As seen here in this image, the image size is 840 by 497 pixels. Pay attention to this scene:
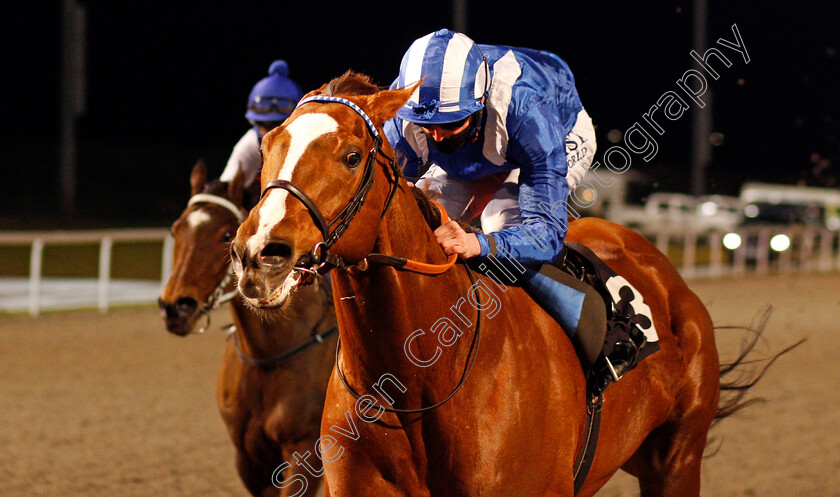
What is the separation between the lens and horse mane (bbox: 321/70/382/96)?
2.06m

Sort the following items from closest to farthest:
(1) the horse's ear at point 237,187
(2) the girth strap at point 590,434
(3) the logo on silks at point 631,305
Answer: (2) the girth strap at point 590,434
(3) the logo on silks at point 631,305
(1) the horse's ear at point 237,187

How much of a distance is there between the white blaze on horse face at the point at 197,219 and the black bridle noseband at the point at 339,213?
1.89 metres

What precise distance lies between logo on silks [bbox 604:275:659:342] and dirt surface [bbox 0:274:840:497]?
139 centimetres

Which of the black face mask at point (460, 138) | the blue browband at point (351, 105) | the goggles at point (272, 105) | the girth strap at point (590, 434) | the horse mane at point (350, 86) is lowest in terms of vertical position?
the girth strap at point (590, 434)

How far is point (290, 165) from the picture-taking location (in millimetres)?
1793

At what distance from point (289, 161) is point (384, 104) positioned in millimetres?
336

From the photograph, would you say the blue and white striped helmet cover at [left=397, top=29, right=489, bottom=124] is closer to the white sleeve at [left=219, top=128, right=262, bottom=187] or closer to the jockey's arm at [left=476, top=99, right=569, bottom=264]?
the jockey's arm at [left=476, top=99, right=569, bottom=264]

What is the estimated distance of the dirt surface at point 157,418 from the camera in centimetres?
435

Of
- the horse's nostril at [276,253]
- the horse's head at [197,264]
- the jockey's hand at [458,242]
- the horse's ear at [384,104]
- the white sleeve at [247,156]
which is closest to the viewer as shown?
the horse's nostril at [276,253]

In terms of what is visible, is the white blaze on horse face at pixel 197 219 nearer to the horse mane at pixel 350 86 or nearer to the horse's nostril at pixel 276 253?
the horse mane at pixel 350 86

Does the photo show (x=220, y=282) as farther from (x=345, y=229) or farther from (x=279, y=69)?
(x=345, y=229)

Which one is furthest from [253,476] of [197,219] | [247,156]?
[247,156]

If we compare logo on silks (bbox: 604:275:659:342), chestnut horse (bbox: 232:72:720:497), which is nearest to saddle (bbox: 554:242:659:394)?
logo on silks (bbox: 604:275:659:342)

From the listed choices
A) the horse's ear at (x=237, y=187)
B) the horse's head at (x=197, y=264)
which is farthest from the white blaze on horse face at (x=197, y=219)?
the horse's ear at (x=237, y=187)
